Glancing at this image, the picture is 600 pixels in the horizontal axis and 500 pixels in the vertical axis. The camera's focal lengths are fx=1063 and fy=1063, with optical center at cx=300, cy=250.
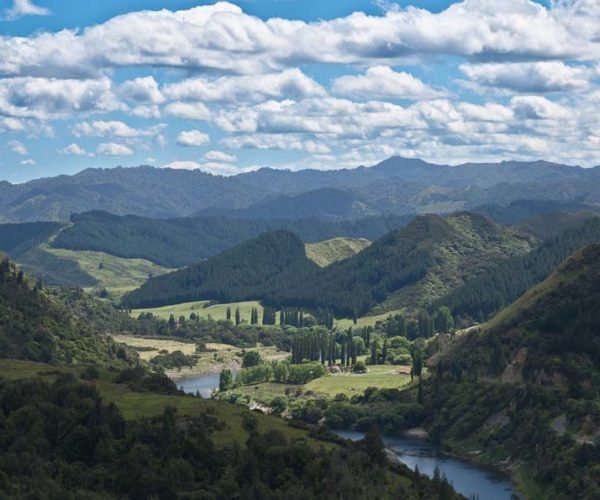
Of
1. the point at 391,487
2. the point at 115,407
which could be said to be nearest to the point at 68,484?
the point at 115,407

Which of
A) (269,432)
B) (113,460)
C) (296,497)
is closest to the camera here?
(296,497)

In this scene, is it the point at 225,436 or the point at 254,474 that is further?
the point at 225,436

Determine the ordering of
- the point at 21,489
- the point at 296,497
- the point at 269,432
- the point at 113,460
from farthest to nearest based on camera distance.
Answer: the point at 269,432
the point at 113,460
the point at 296,497
the point at 21,489

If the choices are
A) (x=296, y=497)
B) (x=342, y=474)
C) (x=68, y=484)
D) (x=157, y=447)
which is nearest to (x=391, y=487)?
(x=342, y=474)

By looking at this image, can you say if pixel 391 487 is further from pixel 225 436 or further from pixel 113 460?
pixel 113 460

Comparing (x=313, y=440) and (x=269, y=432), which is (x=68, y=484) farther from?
(x=313, y=440)

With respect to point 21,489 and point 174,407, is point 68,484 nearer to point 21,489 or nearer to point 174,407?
point 21,489

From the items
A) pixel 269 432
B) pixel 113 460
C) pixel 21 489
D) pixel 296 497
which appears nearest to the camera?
pixel 21 489

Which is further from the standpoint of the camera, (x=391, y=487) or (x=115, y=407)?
(x=115, y=407)
